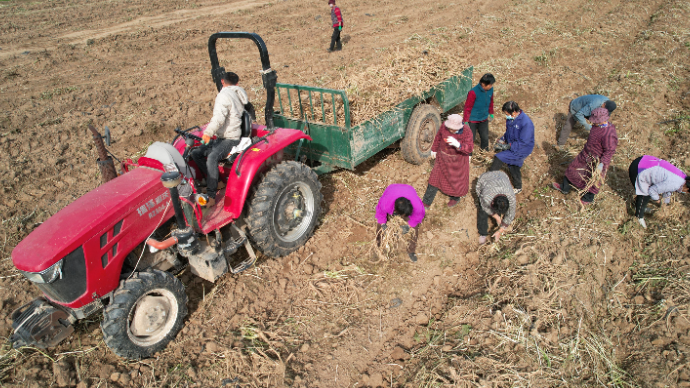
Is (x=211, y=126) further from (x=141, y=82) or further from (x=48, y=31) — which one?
(x=48, y=31)

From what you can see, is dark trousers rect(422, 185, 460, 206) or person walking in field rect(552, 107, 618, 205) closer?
person walking in field rect(552, 107, 618, 205)

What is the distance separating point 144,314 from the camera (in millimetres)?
3416

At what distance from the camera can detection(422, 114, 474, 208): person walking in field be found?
186 inches

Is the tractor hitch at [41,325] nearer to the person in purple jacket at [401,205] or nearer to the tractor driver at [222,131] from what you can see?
the tractor driver at [222,131]

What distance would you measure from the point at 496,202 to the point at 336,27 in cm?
894

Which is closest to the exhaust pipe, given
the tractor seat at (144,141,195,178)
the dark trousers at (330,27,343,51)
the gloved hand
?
the tractor seat at (144,141,195,178)

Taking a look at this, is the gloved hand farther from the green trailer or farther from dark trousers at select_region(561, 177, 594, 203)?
dark trousers at select_region(561, 177, 594, 203)

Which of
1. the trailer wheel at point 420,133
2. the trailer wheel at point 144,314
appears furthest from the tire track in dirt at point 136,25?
the trailer wheel at point 144,314

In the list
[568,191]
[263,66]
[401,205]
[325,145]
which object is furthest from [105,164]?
[568,191]

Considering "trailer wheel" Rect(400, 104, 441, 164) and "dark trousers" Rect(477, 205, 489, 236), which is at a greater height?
"trailer wheel" Rect(400, 104, 441, 164)


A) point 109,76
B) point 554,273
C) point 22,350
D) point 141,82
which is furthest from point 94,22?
point 554,273

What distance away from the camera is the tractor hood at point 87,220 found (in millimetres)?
2924

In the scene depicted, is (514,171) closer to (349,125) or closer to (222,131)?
(349,125)

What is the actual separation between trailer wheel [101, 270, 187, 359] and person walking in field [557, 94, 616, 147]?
6.23m
